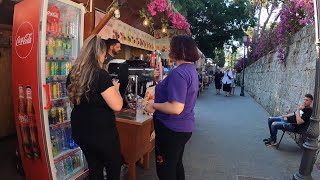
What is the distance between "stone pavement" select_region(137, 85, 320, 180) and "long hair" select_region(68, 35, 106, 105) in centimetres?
217

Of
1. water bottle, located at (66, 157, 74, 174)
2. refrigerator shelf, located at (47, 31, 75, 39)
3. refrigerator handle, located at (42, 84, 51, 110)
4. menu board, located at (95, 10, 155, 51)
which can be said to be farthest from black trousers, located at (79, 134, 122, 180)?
menu board, located at (95, 10, 155, 51)

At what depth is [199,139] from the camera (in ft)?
21.7

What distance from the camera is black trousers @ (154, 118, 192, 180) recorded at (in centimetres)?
268

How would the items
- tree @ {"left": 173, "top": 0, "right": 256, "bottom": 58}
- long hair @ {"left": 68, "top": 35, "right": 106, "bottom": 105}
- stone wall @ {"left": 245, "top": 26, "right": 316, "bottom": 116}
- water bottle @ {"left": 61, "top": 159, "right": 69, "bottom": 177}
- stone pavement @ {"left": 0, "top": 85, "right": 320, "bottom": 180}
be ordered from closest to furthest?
1. long hair @ {"left": 68, "top": 35, "right": 106, "bottom": 105}
2. water bottle @ {"left": 61, "top": 159, "right": 69, "bottom": 177}
3. stone pavement @ {"left": 0, "top": 85, "right": 320, "bottom": 180}
4. stone wall @ {"left": 245, "top": 26, "right": 316, "bottom": 116}
5. tree @ {"left": 173, "top": 0, "right": 256, "bottom": 58}

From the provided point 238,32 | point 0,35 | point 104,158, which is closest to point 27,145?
point 104,158

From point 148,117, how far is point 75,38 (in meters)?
1.48

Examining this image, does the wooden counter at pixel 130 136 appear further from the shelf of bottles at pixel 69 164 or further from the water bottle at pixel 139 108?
the shelf of bottles at pixel 69 164

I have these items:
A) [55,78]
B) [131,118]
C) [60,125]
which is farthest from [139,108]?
[55,78]

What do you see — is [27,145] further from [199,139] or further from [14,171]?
[199,139]

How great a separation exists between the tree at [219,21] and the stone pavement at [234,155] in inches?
549

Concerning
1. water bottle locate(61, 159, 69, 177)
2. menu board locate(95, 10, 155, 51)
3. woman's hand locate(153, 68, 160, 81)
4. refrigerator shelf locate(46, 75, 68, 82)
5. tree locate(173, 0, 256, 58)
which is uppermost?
→ tree locate(173, 0, 256, 58)

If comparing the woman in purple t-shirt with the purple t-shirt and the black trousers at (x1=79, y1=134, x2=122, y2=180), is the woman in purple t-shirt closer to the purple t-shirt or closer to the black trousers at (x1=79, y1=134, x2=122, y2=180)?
the purple t-shirt

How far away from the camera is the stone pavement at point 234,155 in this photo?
4574 mm

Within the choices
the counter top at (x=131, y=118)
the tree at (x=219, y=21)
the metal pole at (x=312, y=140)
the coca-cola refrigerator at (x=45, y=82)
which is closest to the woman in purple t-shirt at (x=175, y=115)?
the counter top at (x=131, y=118)
